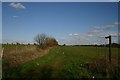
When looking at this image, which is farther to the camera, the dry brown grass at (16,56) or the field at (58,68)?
the dry brown grass at (16,56)

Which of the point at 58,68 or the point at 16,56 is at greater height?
the point at 16,56

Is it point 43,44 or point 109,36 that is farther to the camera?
point 43,44

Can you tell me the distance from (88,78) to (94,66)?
201 cm

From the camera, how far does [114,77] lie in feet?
27.2

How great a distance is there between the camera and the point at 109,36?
11.1 m

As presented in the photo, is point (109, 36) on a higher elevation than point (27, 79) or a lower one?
higher

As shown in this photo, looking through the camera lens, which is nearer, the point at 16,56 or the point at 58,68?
the point at 58,68

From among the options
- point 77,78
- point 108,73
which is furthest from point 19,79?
point 108,73

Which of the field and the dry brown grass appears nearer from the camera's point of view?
the field

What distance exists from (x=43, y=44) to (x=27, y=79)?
37970 millimetres

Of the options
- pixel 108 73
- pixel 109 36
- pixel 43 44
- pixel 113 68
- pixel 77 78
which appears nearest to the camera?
pixel 77 78

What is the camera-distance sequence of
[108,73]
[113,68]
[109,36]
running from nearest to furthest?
[108,73] → [113,68] → [109,36]

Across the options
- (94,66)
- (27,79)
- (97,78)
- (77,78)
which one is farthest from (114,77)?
(27,79)

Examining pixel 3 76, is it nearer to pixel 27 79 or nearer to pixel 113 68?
pixel 27 79
